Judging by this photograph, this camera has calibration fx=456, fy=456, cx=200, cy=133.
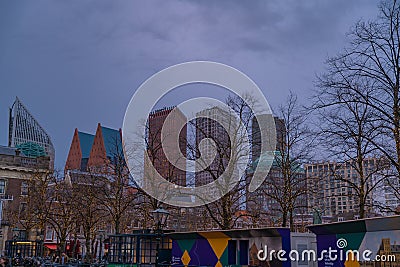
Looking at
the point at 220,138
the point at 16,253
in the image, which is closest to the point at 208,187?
the point at 220,138

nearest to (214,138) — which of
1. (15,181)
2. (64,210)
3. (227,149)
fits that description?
(227,149)

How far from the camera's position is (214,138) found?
2584 centimetres

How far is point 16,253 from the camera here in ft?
149

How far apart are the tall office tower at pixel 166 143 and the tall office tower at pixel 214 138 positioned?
138 centimetres

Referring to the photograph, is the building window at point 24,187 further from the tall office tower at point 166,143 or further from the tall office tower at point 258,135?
the tall office tower at point 258,135

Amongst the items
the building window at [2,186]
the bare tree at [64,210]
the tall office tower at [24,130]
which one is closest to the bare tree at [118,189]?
the bare tree at [64,210]

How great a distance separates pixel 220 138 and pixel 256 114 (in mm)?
2550

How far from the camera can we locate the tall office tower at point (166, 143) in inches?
1126

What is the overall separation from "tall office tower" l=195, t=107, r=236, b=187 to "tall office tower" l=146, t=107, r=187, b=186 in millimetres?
1377

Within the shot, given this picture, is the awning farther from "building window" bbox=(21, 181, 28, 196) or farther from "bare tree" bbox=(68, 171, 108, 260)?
"bare tree" bbox=(68, 171, 108, 260)

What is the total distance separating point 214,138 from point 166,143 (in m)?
4.92

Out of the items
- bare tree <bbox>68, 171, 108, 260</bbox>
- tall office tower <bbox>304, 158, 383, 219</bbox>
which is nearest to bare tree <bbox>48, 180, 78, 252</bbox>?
bare tree <bbox>68, 171, 108, 260</bbox>

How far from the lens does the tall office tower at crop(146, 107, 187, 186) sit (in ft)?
93.8

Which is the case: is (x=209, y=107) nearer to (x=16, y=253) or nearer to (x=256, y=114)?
(x=256, y=114)
